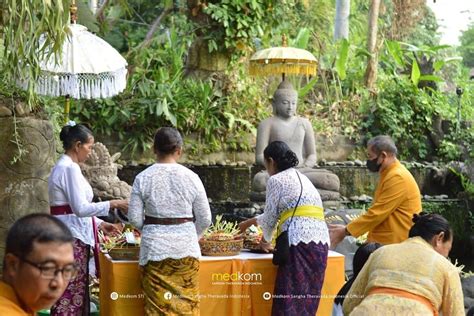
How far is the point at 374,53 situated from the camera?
53.9 ft

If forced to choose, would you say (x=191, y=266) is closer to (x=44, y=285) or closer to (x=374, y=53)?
(x=44, y=285)

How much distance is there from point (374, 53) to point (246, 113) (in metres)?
3.02

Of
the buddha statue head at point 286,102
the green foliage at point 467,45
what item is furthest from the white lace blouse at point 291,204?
the green foliage at point 467,45

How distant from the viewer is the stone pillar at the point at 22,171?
7.50 meters

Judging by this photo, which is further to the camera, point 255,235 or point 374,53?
point 374,53

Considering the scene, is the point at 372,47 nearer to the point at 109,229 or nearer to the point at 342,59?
the point at 342,59

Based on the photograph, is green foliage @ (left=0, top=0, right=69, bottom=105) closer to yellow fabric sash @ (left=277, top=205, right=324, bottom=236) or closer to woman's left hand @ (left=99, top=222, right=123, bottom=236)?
woman's left hand @ (left=99, top=222, right=123, bottom=236)

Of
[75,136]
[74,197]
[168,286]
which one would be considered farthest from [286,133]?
[168,286]

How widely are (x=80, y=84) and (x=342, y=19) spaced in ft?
38.5

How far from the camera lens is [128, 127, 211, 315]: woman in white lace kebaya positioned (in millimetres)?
6035

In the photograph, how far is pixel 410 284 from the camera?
13.9ft

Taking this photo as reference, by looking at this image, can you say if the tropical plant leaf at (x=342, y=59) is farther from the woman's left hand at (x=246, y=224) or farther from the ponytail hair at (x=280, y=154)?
the ponytail hair at (x=280, y=154)

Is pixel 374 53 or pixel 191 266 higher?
pixel 374 53

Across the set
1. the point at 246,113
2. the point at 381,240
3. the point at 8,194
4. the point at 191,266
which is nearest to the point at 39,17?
the point at 8,194
